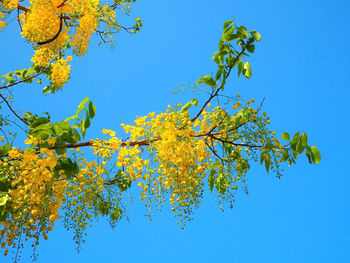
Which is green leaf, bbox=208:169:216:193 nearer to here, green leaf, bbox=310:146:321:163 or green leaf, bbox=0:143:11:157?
green leaf, bbox=310:146:321:163

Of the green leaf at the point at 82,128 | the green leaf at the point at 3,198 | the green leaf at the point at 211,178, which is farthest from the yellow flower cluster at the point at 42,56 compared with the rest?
the green leaf at the point at 211,178

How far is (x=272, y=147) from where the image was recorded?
1997mm

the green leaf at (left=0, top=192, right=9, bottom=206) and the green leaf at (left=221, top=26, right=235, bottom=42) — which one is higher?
the green leaf at (left=221, top=26, right=235, bottom=42)

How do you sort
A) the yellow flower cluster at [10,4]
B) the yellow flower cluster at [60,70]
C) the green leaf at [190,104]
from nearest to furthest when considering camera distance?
the green leaf at [190,104] < the yellow flower cluster at [10,4] < the yellow flower cluster at [60,70]

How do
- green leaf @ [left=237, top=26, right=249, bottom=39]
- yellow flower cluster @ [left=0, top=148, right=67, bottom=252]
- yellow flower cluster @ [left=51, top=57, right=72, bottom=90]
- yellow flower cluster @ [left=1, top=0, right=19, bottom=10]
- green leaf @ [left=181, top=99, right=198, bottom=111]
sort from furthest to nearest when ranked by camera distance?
yellow flower cluster @ [left=51, top=57, right=72, bottom=90] → yellow flower cluster @ [left=1, top=0, right=19, bottom=10] → green leaf @ [left=181, top=99, right=198, bottom=111] → green leaf @ [left=237, top=26, right=249, bottom=39] → yellow flower cluster @ [left=0, top=148, right=67, bottom=252]

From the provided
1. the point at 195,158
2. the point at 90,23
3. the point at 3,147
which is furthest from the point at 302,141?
the point at 90,23

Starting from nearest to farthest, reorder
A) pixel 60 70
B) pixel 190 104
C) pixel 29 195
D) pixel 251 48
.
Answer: pixel 29 195 → pixel 251 48 → pixel 190 104 → pixel 60 70

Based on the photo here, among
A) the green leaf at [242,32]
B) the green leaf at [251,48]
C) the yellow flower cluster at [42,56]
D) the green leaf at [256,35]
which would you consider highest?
the yellow flower cluster at [42,56]

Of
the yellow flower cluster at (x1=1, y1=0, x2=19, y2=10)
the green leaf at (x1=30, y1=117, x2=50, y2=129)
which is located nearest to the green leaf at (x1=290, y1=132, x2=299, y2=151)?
the green leaf at (x1=30, y1=117, x2=50, y2=129)

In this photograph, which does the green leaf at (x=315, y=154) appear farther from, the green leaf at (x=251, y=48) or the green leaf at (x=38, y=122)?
the green leaf at (x=38, y=122)

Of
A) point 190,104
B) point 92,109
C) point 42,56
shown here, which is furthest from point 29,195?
point 42,56

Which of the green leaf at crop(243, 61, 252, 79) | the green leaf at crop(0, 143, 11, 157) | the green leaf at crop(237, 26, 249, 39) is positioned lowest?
the green leaf at crop(0, 143, 11, 157)

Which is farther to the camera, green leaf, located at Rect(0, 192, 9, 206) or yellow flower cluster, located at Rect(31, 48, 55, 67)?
yellow flower cluster, located at Rect(31, 48, 55, 67)

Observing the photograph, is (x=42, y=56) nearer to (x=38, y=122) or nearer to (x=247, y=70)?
(x=38, y=122)
